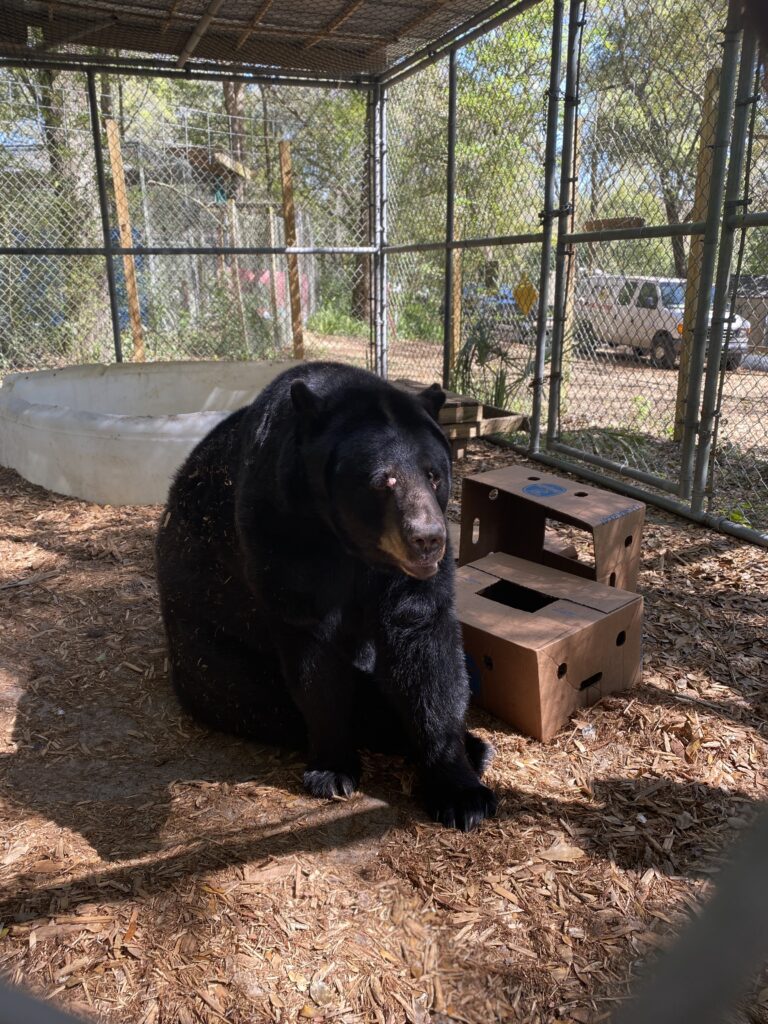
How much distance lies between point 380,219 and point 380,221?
0.02 m

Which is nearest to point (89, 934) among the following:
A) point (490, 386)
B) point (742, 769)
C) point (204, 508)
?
point (204, 508)

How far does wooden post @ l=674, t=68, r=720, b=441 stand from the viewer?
5.77m

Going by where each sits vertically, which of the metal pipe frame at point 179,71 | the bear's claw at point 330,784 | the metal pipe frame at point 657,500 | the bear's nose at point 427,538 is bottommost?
the bear's claw at point 330,784

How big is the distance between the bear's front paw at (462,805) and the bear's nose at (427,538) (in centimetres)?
92

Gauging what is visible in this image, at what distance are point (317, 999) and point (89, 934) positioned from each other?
2.38 feet

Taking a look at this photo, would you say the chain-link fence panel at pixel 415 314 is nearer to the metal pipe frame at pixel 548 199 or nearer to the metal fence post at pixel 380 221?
the metal fence post at pixel 380 221

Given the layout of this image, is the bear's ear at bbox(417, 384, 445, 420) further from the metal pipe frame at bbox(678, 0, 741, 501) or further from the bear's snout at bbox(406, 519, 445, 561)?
the metal pipe frame at bbox(678, 0, 741, 501)

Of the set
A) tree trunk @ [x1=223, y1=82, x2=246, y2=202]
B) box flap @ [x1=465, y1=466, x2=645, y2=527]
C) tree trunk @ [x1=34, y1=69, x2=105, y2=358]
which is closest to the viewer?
box flap @ [x1=465, y1=466, x2=645, y2=527]

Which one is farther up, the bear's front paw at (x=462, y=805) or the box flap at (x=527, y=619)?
the box flap at (x=527, y=619)

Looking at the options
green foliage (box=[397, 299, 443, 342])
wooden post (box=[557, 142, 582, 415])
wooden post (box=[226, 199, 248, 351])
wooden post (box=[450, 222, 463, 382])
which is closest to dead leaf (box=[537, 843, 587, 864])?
wooden post (box=[557, 142, 582, 415])

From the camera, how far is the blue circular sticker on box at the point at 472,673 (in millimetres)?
3336

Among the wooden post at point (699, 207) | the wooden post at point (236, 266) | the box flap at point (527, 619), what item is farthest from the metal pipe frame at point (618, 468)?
the wooden post at point (236, 266)

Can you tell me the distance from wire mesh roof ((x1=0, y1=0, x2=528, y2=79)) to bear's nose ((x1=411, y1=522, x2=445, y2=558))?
237 inches

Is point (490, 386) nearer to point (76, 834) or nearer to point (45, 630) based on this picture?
point (45, 630)
